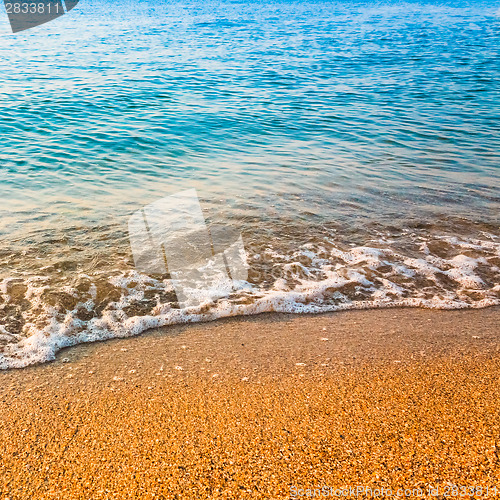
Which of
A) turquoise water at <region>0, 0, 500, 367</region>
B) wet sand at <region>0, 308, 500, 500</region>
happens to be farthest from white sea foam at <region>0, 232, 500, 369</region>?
wet sand at <region>0, 308, 500, 500</region>

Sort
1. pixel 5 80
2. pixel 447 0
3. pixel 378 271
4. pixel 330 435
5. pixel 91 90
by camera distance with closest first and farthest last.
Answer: pixel 330 435 → pixel 378 271 → pixel 91 90 → pixel 5 80 → pixel 447 0

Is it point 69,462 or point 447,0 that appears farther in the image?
point 447,0

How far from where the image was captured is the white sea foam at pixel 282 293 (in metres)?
3.39

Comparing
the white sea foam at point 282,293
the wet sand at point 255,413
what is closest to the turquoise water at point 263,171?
the white sea foam at point 282,293

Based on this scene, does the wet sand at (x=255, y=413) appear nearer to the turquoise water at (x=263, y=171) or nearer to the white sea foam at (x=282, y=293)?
the white sea foam at (x=282, y=293)

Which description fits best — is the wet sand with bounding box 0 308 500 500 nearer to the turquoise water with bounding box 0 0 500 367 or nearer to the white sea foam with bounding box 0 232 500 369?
the white sea foam with bounding box 0 232 500 369

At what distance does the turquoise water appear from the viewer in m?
4.08

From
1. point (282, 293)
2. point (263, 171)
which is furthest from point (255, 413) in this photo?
point (263, 171)

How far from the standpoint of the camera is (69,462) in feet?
7.14

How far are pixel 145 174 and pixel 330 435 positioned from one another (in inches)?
232

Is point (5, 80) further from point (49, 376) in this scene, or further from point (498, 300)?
point (498, 300)

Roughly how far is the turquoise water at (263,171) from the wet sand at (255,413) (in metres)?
0.42

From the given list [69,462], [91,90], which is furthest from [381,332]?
[91,90]

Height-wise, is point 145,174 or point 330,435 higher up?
point 330,435
